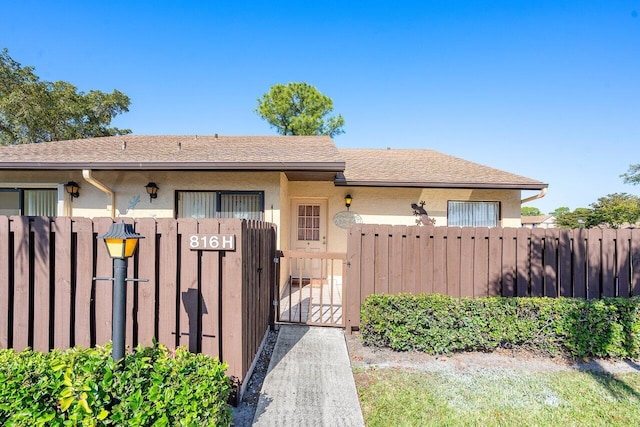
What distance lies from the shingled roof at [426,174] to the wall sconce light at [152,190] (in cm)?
459

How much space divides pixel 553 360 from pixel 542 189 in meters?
5.40

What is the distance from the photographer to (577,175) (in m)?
19.0

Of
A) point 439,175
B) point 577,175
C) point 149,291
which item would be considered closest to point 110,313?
point 149,291

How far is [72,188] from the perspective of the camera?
266 inches

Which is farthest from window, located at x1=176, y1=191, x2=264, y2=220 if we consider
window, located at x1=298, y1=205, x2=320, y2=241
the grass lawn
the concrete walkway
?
the grass lawn

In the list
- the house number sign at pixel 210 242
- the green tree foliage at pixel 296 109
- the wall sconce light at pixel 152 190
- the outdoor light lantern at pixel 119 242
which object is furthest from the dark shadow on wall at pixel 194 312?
the green tree foliage at pixel 296 109

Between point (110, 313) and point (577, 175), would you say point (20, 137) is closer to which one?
point (110, 313)

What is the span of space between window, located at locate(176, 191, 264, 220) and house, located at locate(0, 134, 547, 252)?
0.08 ft

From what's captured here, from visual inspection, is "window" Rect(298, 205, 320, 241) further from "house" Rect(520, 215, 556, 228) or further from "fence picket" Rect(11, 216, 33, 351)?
"house" Rect(520, 215, 556, 228)

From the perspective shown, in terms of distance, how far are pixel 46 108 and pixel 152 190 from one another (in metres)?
16.8

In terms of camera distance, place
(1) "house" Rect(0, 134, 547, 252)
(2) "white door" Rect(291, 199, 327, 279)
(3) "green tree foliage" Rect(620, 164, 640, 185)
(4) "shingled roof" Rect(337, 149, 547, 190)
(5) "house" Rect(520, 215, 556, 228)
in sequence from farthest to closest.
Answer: (5) "house" Rect(520, 215, 556, 228) < (3) "green tree foliage" Rect(620, 164, 640, 185) < (2) "white door" Rect(291, 199, 327, 279) < (4) "shingled roof" Rect(337, 149, 547, 190) < (1) "house" Rect(0, 134, 547, 252)

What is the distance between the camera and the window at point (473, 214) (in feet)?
26.2

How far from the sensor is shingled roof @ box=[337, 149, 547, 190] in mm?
7547

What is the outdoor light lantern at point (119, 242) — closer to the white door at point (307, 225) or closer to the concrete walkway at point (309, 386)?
the concrete walkway at point (309, 386)
